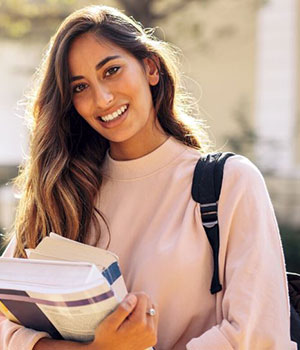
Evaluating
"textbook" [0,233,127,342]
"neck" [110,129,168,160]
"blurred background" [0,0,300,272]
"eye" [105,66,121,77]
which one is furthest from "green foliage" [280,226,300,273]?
"textbook" [0,233,127,342]

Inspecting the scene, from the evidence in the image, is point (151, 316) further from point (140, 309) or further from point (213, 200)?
point (213, 200)

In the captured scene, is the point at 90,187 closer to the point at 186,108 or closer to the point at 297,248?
the point at 186,108

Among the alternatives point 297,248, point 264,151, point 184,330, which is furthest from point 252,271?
point 264,151

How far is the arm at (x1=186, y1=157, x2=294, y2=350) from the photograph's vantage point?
2273 millimetres

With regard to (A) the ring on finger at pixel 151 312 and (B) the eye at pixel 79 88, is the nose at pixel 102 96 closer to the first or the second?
(B) the eye at pixel 79 88

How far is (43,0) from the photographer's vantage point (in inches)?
351

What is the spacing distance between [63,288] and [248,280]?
0.56 meters

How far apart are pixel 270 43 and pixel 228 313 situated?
7.76 m

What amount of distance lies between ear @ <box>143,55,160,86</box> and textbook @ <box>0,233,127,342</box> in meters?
0.72

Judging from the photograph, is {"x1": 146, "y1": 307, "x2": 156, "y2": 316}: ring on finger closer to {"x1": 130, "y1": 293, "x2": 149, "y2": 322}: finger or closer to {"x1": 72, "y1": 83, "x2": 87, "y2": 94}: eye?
{"x1": 130, "y1": 293, "x2": 149, "y2": 322}: finger

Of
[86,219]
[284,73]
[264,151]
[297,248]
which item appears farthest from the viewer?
[284,73]

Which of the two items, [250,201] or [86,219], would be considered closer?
[250,201]

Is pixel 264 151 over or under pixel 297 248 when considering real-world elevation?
over

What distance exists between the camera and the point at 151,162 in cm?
267
